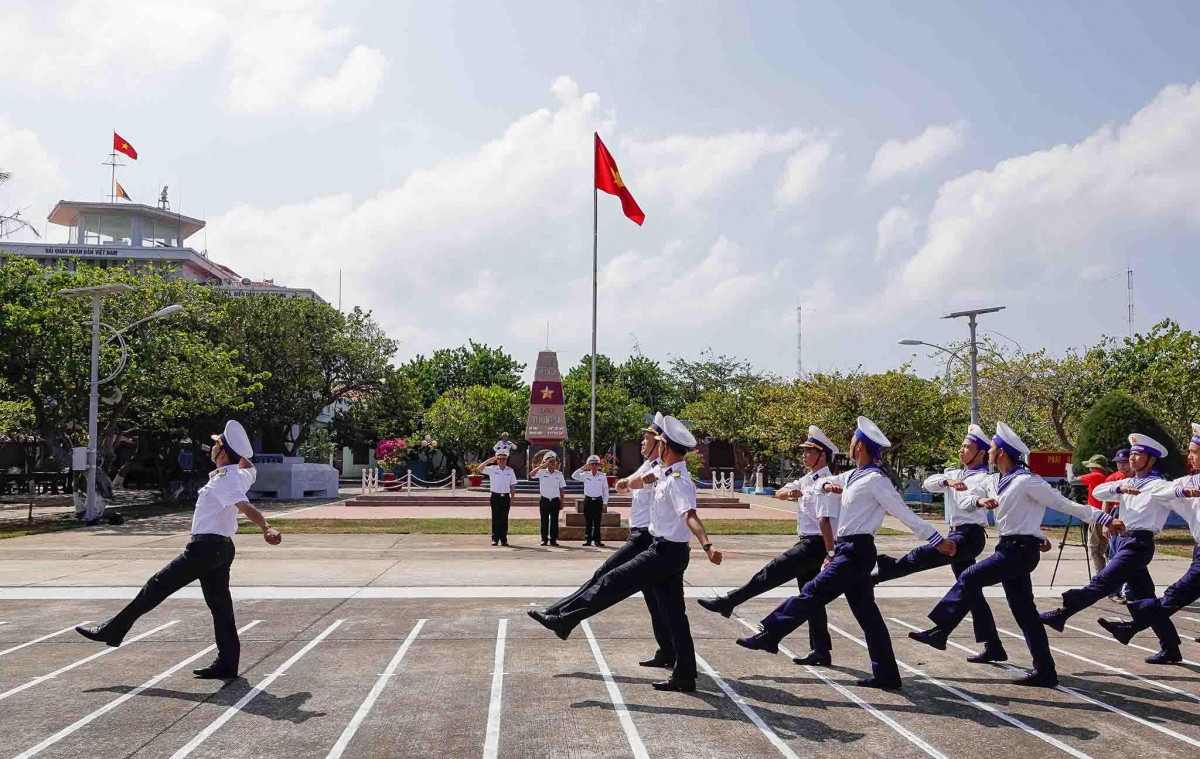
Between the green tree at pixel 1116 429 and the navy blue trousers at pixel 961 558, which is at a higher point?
the green tree at pixel 1116 429

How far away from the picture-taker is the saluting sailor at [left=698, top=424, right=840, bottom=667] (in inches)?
300

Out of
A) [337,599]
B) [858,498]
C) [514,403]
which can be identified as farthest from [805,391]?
[858,498]

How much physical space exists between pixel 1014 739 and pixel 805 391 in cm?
3757

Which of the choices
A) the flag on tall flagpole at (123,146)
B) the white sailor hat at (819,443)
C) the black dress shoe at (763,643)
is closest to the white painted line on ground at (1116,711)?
the black dress shoe at (763,643)

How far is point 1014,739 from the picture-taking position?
5.74 m

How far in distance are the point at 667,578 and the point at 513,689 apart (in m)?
1.32

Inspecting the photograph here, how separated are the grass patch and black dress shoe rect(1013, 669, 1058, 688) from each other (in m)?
15.6

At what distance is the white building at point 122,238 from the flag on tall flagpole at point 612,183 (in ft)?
126

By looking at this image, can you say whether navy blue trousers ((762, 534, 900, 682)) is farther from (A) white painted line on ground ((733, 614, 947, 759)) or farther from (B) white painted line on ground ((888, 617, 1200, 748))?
(B) white painted line on ground ((888, 617, 1200, 748))

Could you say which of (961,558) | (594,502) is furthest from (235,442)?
(594,502)

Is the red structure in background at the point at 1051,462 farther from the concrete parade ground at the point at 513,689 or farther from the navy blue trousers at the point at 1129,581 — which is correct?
the navy blue trousers at the point at 1129,581

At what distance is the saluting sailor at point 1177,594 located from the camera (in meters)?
7.87

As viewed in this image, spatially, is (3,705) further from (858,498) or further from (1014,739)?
(1014,739)

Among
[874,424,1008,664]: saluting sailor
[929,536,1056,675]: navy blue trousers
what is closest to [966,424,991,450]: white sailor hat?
[874,424,1008,664]: saluting sailor
